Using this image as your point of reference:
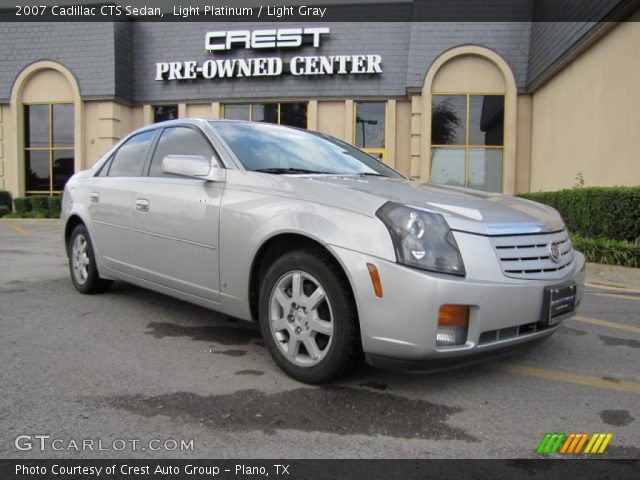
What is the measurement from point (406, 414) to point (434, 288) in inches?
26.1

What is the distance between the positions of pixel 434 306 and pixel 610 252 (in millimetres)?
5798

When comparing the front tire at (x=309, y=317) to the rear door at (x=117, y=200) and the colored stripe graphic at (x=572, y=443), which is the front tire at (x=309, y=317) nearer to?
the colored stripe graphic at (x=572, y=443)

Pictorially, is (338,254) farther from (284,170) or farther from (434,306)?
(284,170)

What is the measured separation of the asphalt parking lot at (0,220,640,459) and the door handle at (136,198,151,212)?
3.01 ft

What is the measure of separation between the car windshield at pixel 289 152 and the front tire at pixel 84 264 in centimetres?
205

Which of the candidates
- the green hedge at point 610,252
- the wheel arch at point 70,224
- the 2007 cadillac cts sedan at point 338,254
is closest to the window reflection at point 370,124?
the green hedge at point 610,252

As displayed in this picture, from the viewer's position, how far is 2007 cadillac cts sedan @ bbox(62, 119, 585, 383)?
2.61 m

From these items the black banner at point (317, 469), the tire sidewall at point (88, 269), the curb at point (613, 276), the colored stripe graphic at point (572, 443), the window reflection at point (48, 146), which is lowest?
the black banner at point (317, 469)

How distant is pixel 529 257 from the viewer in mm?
2852

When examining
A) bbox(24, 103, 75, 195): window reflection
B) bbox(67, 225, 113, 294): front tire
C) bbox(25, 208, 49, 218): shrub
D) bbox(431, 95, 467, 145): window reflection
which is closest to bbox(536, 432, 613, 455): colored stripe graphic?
bbox(67, 225, 113, 294): front tire

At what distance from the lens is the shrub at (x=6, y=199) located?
17.7 meters

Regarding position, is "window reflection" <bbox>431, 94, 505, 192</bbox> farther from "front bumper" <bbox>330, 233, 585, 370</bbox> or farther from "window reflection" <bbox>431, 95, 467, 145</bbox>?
"front bumper" <bbox>330, 233, 585, 370</bbox>

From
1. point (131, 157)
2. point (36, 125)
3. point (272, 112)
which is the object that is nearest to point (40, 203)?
point (36, 125)

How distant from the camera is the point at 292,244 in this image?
3.15 metres
